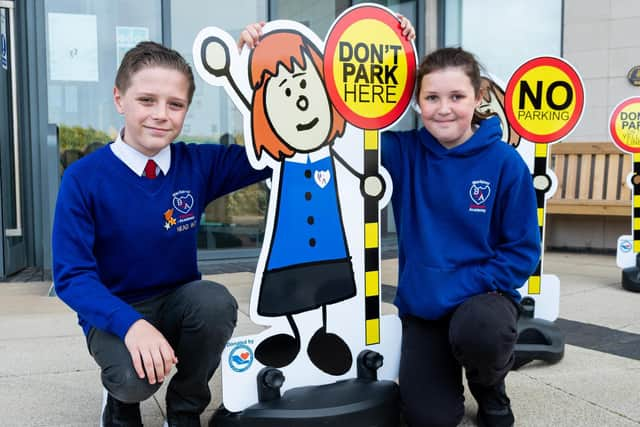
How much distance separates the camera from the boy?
1.73 metres

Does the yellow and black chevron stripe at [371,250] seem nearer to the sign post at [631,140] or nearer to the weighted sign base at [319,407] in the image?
the weighted sign base at [319,407]

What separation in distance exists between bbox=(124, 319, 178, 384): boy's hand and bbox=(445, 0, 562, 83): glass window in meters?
5.63

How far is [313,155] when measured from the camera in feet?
6.68

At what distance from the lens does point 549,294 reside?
2805mm

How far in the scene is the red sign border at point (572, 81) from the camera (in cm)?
267

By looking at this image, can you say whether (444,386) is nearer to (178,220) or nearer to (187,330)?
(187,330)

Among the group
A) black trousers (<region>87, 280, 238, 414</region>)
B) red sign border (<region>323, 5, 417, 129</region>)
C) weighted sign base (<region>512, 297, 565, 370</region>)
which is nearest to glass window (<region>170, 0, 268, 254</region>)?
weighted sign base (<region>512, 297, 565, 370</region>)

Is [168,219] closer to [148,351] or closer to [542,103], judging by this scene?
[148,351]

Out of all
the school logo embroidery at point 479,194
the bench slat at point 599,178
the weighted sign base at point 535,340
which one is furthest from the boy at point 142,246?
the bench slat at point 599,178

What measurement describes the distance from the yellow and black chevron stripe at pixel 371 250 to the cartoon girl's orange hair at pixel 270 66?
0.28 m

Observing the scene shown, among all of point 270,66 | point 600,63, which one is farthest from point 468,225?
point 600,63

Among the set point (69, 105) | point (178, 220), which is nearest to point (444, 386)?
point (178, 220)

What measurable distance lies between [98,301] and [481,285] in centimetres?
116

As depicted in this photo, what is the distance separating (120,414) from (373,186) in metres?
1.07
